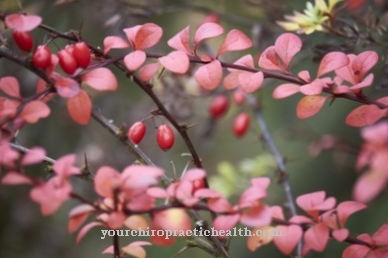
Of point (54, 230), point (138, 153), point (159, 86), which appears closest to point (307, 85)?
point (138, 153)

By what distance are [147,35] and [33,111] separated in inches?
6.6

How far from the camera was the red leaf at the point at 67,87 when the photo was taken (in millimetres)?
579

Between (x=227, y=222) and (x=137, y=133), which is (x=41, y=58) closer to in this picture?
(x=137, y=133)

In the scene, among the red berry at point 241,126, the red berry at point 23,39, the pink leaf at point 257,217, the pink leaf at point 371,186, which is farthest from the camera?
the red berry at point 241,126

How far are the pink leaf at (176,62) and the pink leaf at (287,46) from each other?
0.12m

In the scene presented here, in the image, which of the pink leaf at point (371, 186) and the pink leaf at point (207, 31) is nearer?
the pink leaf at point (371, 186)

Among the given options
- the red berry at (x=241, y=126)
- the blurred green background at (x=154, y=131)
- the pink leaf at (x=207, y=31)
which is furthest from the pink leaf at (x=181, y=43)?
the red berry at (x=241, y=126)

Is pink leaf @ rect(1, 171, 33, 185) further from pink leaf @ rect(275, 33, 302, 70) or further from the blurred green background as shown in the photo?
the blurred green background

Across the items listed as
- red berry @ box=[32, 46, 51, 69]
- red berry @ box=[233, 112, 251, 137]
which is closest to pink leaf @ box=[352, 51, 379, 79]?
red berry @ box=[32, 46, 51, 69]

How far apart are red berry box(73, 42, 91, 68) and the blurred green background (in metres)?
0.52

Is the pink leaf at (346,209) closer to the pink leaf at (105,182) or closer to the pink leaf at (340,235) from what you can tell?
the pink leaf at (340,235)

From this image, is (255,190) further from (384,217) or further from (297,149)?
(297,149)

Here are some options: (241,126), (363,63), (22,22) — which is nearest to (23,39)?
(22,22)

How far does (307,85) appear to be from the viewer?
64 cm
